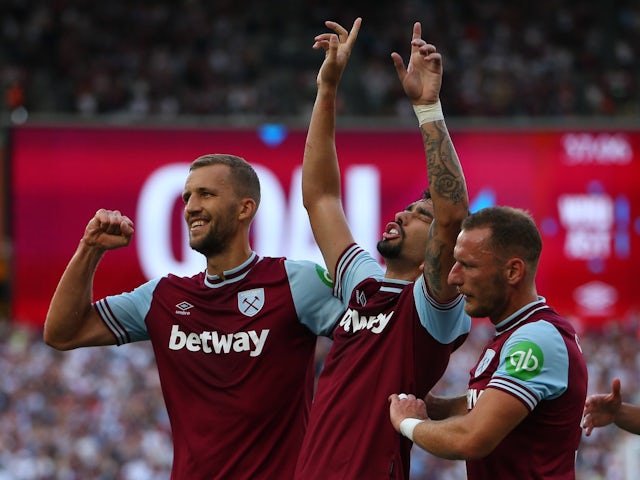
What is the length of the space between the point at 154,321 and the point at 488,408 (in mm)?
1672

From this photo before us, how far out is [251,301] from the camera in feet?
15.9

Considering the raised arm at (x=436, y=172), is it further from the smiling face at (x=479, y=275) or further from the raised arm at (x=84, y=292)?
the raised arm at (x=84, y=292)

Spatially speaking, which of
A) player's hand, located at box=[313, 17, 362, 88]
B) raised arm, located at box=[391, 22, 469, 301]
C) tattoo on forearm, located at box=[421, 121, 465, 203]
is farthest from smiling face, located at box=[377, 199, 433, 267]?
player's hand, located at box=[313, 17, 362, 88]

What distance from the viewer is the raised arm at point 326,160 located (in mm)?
4855

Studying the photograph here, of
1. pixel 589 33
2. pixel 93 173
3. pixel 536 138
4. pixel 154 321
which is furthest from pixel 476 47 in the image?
pixel 154 321

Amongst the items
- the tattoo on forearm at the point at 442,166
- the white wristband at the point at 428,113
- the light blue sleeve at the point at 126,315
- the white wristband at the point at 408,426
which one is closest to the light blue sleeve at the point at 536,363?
the white wristband at the point at 408,426

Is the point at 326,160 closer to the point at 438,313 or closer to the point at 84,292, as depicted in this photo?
the point at 438,313

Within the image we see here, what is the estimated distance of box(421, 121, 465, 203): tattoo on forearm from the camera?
4.28 meters

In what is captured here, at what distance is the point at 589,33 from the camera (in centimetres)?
2216

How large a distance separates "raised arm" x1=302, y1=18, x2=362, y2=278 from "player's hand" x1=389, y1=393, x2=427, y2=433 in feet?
2.71

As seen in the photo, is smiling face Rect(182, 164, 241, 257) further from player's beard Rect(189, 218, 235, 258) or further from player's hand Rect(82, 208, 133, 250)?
player's hand Rect(82, 208, 133, 250)

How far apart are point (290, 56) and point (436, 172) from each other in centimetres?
1594

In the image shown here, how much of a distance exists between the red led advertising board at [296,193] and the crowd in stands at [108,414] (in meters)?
3.28

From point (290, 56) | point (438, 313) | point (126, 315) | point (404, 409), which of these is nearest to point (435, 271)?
point (438, 313)
